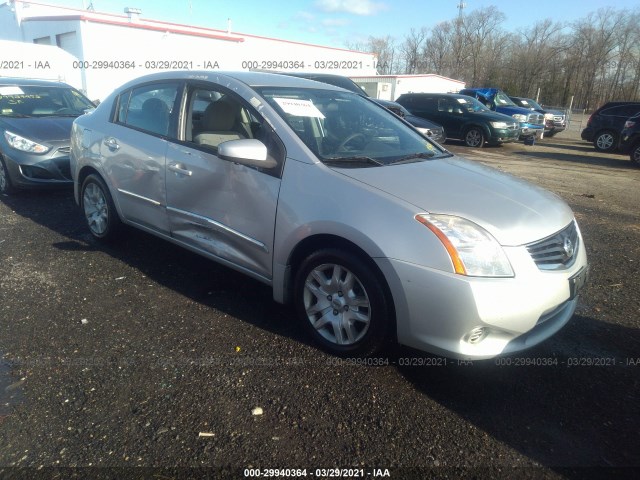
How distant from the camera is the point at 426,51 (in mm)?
65500

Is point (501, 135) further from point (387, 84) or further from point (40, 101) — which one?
point (387, 84)

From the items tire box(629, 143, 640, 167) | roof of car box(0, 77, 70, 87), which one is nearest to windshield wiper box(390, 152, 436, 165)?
roof of car box(0, 77, 70, 87)

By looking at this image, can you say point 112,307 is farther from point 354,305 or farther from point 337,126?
point 337,126

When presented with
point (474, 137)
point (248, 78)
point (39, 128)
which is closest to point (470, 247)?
point (248, 78)

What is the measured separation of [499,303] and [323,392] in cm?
107

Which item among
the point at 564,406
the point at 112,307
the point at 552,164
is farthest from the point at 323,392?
the point at 552,164

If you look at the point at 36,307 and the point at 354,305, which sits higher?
the point at 354,305

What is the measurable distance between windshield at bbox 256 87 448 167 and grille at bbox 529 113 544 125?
663 inches

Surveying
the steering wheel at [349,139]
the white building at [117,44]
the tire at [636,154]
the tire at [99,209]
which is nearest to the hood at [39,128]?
the tire at [99,209]

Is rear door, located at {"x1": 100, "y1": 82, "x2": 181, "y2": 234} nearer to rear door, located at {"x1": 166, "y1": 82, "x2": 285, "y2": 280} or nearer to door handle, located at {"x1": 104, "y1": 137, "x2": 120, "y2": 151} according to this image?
door handle, located at {"x1": 104, "y1": 137, "x2": 120, "y2": 151}

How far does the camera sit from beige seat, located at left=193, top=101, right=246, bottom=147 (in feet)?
12.1

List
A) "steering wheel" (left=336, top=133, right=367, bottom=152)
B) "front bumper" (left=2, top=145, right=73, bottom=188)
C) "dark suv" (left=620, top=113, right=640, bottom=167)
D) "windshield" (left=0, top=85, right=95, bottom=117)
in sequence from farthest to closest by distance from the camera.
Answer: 1. "dark suv" (left=620, top=113, right=640, bottom=167)
2. "windshield" (left=0, top=85, right=95, bottom=117)
3. "front bumper" (left=2, top=145, right=73, bottom=188)
4. "steering wheel" (left=336, top=133, right=367, bottom=152)

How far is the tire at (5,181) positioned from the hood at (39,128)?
0.48 m

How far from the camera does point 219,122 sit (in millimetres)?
3752
